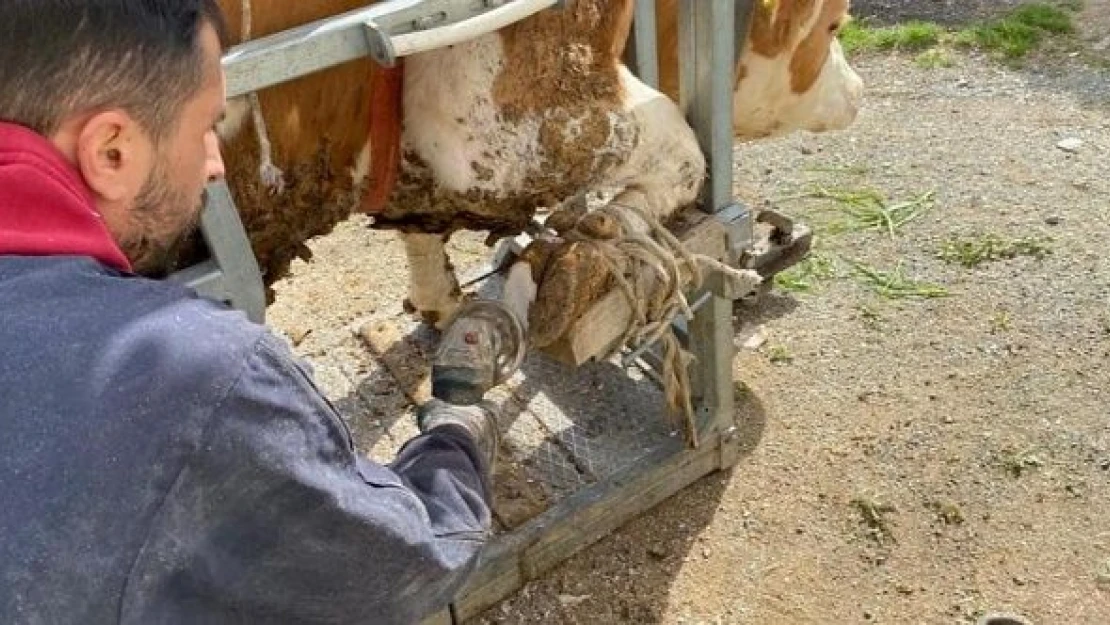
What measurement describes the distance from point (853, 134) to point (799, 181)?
1.59 feet

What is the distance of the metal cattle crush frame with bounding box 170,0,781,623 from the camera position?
7.00ft

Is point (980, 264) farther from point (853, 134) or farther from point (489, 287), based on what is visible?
point (489, 287)

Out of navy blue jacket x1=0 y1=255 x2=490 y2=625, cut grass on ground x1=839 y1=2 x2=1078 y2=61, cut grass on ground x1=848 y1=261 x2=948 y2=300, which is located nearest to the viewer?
navy blue jacket x1=0 y1=255 x2=490 y2=625

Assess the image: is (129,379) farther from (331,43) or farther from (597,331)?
(597,331)

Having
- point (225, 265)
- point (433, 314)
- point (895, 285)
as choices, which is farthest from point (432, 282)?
point (225, 265)

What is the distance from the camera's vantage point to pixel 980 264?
4.38 metres

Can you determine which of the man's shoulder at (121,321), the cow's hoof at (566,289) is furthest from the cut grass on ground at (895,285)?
the man's shoulder at (121,321)

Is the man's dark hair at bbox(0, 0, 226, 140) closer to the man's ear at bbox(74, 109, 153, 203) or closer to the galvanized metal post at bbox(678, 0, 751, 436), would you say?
the man's ear at bbox(74, 109, 153, 203)

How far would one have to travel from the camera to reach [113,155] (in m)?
1.36

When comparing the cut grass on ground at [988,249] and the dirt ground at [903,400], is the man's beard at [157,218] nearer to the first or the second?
the dirt ground at [903,400]

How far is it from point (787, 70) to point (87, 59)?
2516 millimetres

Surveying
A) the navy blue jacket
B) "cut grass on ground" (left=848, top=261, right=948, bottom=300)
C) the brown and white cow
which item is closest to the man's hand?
the brown and white cow

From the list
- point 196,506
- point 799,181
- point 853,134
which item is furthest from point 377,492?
point 853,134

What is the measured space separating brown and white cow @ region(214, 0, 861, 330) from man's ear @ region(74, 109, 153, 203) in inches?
37.7
